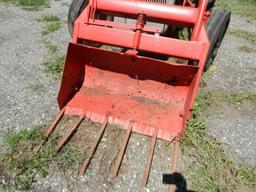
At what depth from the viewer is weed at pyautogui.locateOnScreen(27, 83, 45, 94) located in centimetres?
448

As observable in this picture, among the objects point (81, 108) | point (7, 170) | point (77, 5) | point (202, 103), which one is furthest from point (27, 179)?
point (77, 5)

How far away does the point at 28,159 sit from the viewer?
3270mm

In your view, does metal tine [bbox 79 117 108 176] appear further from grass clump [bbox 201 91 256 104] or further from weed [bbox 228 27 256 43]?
weed [bbox 228 27 256 43]

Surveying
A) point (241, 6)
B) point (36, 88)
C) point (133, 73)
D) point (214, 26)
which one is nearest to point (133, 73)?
point (133, 73)

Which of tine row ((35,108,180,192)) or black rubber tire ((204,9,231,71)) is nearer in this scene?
tine row ((35,108,180,192))

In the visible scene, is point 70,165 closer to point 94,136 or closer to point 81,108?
point 94,136

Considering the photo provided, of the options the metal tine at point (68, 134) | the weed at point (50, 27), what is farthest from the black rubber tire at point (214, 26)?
the weed at point (50, 27)

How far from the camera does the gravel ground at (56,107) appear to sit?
317 centimetres

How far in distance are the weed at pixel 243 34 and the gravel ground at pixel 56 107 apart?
0.20 m

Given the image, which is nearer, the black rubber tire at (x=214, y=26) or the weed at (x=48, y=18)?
the black rubber tire at (x=214, y=26)

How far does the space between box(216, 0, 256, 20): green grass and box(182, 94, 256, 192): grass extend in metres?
5.60

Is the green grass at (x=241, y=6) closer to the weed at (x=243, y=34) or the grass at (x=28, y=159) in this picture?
the weed at (x=243, y=34)

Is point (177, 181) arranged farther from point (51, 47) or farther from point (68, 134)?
point (51, 47)

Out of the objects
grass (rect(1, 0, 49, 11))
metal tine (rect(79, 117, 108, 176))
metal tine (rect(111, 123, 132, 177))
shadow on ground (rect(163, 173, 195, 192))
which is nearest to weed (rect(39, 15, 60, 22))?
grass (rect(1, 0, 49, 11))
